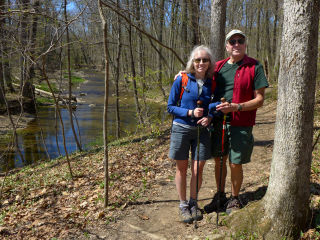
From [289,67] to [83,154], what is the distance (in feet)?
25.5

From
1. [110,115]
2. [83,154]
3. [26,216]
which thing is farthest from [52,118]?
[26,216]

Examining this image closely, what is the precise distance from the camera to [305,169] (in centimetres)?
264

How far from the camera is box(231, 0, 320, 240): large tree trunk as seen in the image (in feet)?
7.82

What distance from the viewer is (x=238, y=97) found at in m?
3.00

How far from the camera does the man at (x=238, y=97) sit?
9.54 ft

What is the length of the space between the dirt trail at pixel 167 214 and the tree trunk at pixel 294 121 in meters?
0.80

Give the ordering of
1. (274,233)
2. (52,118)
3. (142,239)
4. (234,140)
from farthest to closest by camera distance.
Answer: (52,118)
(142,239)
(234,140)
(274,233)

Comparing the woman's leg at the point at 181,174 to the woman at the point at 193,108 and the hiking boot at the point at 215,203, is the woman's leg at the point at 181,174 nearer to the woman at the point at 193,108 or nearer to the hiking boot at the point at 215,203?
the woman at the point at 193,108

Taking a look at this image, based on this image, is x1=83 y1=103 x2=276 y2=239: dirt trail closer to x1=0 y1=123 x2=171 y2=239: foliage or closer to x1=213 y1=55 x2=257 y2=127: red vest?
x1=0 y1=123 x2=171 y2=239: foliage

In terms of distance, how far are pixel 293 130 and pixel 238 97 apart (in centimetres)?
71

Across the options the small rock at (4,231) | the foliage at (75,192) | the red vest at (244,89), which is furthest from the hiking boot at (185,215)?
the small rock at (4,231)

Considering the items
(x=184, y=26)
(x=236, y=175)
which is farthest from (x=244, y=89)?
(x=184, y=26)

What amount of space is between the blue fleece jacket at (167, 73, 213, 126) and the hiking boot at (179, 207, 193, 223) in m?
1.26

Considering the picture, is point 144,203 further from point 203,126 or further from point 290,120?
point 290,120
